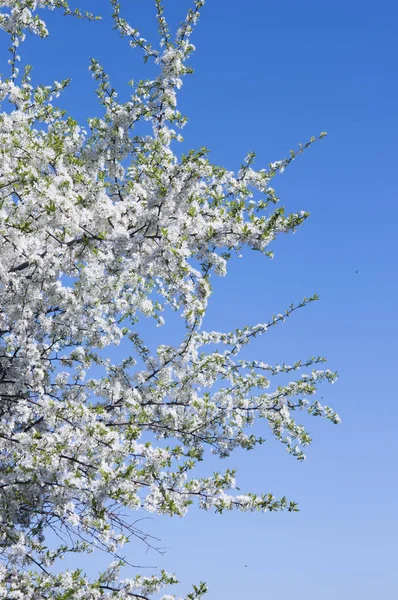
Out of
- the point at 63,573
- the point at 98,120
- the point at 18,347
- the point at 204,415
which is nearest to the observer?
the point at 63,573

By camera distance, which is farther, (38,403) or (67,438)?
(38,403)

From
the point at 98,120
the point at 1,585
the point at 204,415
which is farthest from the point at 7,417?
the point at 98,120

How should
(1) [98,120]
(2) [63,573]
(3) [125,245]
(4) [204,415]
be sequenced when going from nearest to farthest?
1. (3) [125,245]
2. (2) [63,573]
3. (1) [98,120]
4. (4) [204,415]

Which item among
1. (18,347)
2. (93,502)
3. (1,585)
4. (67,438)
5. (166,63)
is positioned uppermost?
(166,63)

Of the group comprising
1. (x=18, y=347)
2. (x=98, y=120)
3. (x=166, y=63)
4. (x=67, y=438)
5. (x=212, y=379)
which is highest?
(x=166, y=63)

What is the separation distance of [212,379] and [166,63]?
5141 millimetres

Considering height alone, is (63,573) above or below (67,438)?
below

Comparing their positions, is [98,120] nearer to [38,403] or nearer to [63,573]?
[38,403]

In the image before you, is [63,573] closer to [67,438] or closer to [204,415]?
[67,438]

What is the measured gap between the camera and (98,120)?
10.3 m

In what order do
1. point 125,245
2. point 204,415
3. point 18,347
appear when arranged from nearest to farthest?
point 125,245 < point 18,347 < point 204,415

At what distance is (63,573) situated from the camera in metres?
8.70

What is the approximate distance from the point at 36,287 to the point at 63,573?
3.78 m

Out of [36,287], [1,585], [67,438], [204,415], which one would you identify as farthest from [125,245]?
[1,585]
